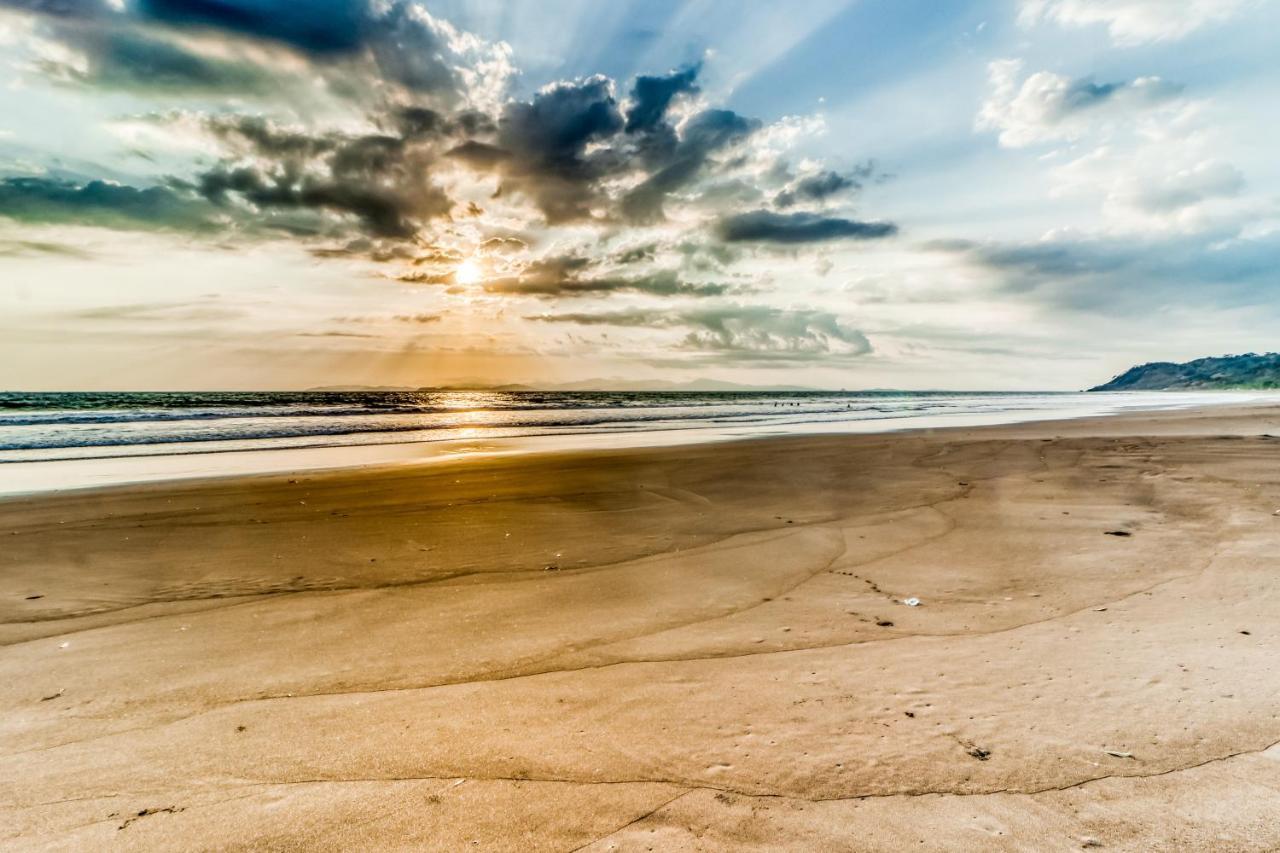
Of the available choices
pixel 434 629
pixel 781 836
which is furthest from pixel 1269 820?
pixel 434 629

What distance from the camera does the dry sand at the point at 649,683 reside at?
283cm

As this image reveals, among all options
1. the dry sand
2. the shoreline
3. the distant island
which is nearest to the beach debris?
the dry sand

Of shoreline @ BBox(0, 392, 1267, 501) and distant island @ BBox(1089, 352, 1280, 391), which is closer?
shoreline @ BBox(0, 392, 1267, 501)

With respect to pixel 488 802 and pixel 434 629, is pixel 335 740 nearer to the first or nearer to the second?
pixel 488 802

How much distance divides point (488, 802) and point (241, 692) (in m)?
2.30

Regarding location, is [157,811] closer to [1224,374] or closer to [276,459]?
[276,459]

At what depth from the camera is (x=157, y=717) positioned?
3773mm

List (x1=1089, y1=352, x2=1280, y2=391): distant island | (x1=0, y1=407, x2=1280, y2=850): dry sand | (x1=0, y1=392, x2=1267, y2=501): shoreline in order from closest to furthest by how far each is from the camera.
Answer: (x1=0, y1=407, x2=1280, y2=850): dry sand < (x1=0, y1=392, x2=1267, y2=501): shoreline < (x1=1089, y1=352, x2=1280, y2=391): distant island

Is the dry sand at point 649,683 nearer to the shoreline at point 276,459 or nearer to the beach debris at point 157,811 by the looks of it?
the beach debris at point 157,811

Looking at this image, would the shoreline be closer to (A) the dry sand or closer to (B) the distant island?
(A) the dry sand

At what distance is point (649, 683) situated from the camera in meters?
4.11

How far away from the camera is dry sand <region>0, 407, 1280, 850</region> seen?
283 cm

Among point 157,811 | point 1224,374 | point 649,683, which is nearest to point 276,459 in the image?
point 157,811

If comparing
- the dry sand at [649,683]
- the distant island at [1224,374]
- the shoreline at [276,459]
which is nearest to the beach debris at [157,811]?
the dry sand at [649,683]
